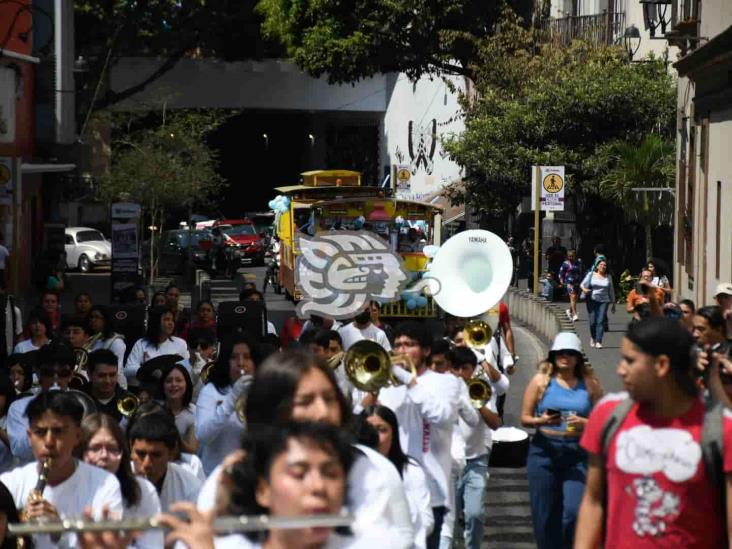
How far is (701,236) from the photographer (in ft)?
80.7

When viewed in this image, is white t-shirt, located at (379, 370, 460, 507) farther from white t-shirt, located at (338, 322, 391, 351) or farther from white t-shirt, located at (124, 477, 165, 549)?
white t-shirt, located at (338, 322, 391, 351)

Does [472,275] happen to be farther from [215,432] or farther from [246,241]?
[246,241]

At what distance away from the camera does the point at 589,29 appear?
130 ft

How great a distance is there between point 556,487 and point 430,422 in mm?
996

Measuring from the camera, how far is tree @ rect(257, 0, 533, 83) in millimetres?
44844

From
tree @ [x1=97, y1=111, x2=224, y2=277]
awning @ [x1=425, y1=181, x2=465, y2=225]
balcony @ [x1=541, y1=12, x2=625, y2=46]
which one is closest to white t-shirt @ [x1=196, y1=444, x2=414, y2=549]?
balcony @ [x1=541, y1=12, x2=625, y2=46]

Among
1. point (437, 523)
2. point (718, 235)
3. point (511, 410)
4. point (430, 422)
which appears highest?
point (718, 235)

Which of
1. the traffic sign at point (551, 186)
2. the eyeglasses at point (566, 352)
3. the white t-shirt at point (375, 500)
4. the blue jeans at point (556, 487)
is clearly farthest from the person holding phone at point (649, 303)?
the white t-shirt at point (375, 500)

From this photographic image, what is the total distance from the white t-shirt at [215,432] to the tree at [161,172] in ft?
116

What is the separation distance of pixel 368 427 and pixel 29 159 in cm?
3000

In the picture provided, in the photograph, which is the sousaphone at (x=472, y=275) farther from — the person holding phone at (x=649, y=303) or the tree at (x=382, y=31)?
the tree at (x=382, y=31)

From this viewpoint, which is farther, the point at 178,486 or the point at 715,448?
the point at 178,486

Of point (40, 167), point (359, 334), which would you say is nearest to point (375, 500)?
point (359, 334)

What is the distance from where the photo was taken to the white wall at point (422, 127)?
51.7 metres
